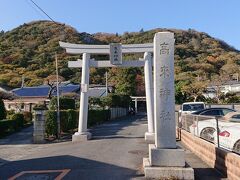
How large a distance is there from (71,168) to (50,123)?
38.2ft

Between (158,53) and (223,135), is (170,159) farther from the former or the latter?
(158,53)

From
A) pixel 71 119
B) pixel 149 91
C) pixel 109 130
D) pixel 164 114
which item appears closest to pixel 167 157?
pixel 164 114

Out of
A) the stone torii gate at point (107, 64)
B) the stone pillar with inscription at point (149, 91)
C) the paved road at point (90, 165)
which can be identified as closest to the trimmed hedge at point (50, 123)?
the stone torii gate at point (107, 64)

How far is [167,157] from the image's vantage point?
9.38 metres

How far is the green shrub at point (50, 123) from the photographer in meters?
22.0

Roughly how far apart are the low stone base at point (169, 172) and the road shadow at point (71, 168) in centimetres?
58

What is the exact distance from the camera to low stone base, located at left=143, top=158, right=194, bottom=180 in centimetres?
895

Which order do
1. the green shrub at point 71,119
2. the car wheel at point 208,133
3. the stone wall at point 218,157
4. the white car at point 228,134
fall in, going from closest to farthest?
the stone wall at point 218,157 → the white car at point 228,134 → the car wheel at point 208,133 → the green shrub at point 71,119

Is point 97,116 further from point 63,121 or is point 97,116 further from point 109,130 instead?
point 63,121

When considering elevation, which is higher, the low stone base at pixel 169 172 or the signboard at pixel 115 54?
the signboard at pixel 115 54

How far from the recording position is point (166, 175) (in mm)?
9070

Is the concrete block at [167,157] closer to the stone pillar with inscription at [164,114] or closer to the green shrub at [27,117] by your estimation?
the stone pillar with inscription at [164,114]

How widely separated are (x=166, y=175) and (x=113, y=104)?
1643 inches

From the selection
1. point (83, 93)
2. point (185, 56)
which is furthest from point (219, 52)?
point (83, 93)
